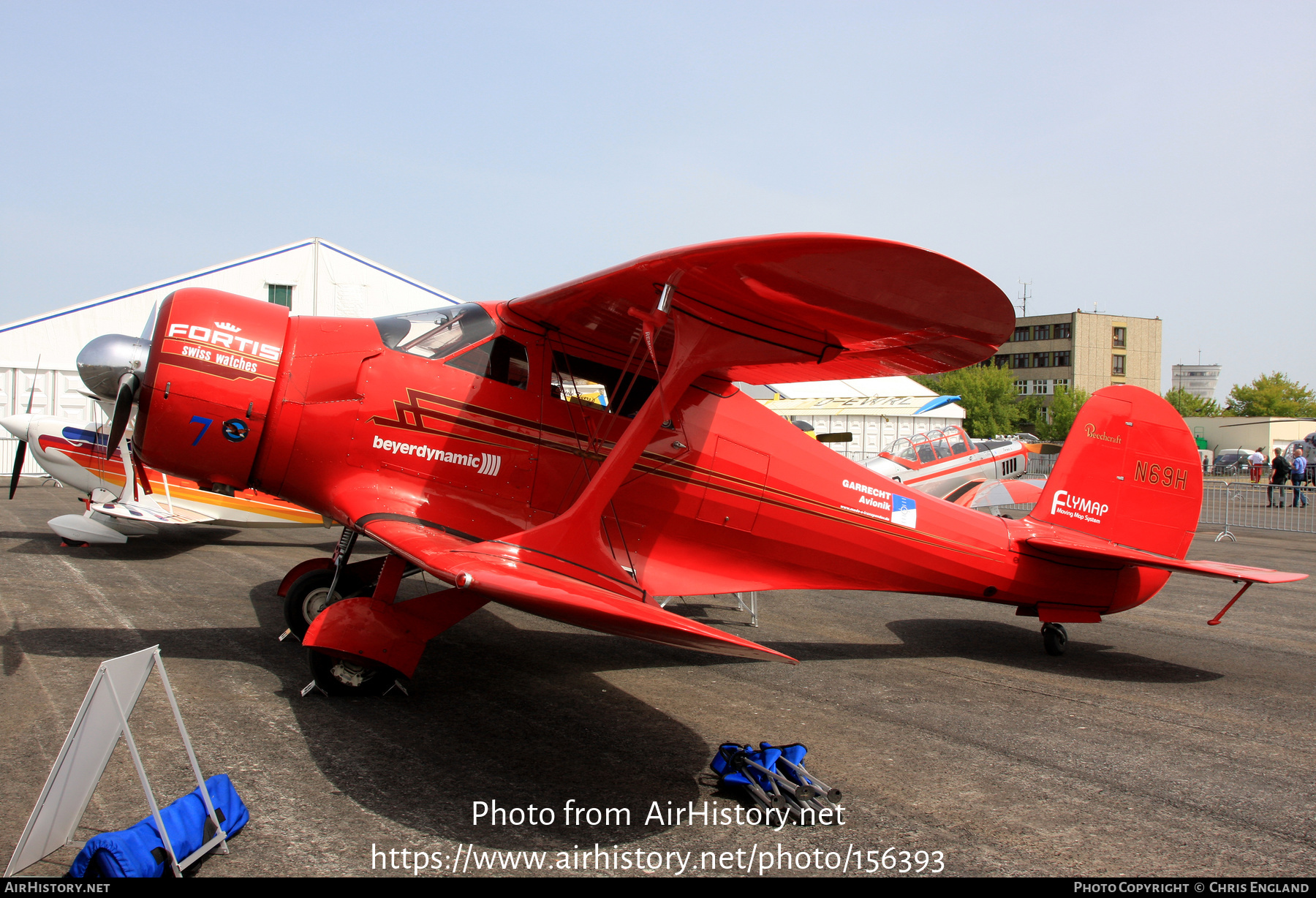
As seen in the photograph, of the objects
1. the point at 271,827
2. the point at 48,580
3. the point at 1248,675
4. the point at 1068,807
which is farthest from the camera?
the point at 48,580

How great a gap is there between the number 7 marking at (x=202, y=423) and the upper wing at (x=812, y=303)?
205cm

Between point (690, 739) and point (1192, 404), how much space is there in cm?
11417

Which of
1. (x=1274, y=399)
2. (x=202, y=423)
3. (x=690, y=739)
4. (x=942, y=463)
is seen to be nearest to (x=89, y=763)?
(x=202, y=423)

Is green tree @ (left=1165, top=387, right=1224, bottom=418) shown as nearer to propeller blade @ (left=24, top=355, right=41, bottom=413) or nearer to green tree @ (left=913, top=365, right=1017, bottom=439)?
green tree @ (left=913, top=365, right=1017, bottom=439)

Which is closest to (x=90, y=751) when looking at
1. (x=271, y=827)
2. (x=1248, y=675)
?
(x=271, y=827)

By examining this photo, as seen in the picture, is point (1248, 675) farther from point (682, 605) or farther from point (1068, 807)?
point (682, 605)

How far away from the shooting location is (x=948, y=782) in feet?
14.0

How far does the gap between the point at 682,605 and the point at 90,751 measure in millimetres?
6677

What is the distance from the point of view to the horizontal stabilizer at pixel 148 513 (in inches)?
416

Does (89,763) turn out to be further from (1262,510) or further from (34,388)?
(1262,510)

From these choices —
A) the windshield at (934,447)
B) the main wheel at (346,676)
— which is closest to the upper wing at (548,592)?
the main wheel at (346,676)

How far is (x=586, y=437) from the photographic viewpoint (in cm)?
566

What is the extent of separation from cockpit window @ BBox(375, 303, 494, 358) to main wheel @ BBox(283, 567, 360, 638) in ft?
6.87

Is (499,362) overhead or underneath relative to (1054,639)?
overhead
